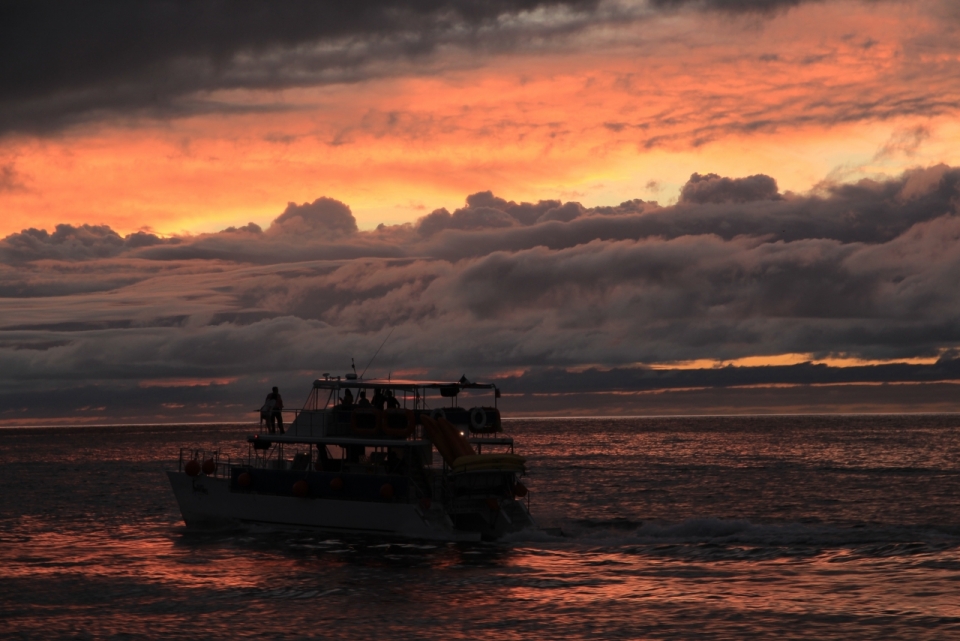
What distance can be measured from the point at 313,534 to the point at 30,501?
3097 centimetres

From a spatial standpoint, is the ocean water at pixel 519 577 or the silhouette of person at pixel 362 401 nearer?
the ocean water at pixel 519 577

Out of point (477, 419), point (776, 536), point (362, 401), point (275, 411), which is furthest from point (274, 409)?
point (776, 536)

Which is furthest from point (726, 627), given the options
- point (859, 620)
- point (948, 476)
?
point (948, 476)

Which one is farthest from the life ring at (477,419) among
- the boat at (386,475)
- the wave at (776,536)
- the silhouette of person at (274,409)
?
the silhouette of person at (274,409)

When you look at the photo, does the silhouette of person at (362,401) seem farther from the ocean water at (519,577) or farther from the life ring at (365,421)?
the ocean water at (519,577)

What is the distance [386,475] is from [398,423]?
194cm

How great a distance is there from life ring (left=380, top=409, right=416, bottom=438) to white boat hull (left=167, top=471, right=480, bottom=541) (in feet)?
8.71

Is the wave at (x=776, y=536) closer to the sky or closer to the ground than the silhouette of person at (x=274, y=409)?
closer to the ground

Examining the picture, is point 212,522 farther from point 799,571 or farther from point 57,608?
point 799,571

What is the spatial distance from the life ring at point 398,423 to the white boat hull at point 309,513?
8.71 ft

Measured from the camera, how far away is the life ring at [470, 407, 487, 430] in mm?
37938

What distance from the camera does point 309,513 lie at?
3725 cm

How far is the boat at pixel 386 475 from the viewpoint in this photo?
35438mm

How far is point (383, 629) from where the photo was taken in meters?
25.0
